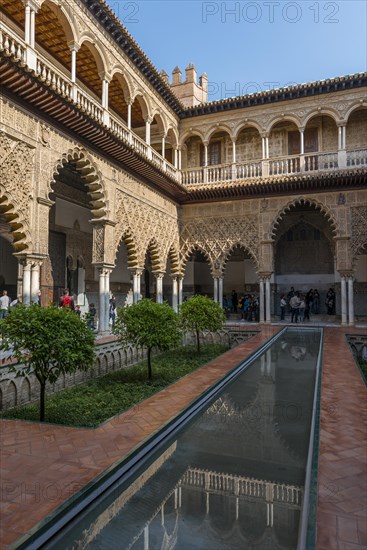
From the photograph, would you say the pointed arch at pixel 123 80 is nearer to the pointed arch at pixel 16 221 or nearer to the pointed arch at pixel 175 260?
the pointed arch at pixel 175 260

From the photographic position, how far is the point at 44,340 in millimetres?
4887

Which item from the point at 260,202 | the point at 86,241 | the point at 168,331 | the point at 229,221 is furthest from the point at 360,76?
the point at 168,331

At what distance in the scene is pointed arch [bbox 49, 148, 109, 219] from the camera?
10.6 metres

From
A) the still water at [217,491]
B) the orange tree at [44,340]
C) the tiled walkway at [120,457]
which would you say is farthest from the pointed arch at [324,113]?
the orange tree at [44,340]

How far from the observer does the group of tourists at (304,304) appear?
55.4 feet

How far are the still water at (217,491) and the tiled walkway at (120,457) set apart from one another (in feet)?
0.80

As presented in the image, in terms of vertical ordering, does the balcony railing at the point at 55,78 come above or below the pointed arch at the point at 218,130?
below

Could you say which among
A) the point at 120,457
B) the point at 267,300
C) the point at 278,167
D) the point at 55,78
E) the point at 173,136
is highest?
the point at 173,136

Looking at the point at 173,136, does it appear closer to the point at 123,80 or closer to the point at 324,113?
the point at 123,80

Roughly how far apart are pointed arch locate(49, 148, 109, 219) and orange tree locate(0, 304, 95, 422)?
6.22 metres

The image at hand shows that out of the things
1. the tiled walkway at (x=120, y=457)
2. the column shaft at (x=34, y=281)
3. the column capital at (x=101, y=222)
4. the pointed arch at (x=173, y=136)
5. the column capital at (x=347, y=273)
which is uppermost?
the pointed arch at (x=173, y=136)

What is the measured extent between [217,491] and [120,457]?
0.87m

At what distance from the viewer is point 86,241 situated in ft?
51.9

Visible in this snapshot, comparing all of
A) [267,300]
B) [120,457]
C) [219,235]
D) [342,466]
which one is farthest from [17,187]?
[267,300]
